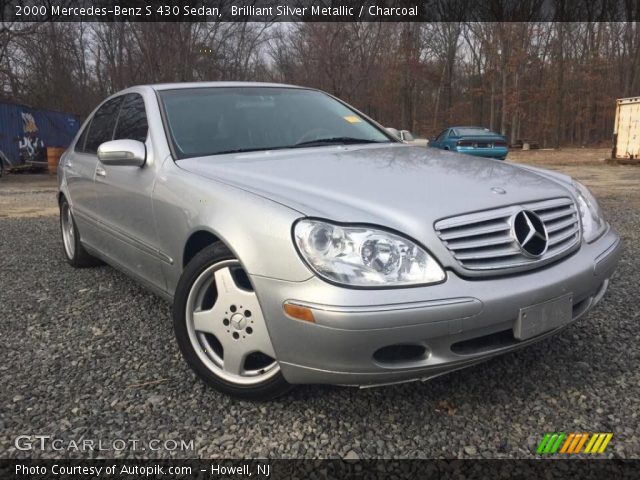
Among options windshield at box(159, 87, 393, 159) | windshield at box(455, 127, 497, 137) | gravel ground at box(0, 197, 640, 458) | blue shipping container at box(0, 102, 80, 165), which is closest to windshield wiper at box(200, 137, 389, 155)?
windshield at box(159, 87, 393, 159)

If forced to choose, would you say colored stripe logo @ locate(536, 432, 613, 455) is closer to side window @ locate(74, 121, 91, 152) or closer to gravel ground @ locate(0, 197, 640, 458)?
gravel ground @ locate(0, 197, 640, 458)

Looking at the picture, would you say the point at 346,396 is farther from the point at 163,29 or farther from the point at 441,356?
the point at 163,29

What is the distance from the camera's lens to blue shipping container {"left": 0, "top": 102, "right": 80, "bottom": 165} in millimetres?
18188

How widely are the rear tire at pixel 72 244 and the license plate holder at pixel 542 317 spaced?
141 inches

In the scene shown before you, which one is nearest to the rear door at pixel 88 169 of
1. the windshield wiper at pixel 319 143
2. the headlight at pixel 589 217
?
the windshield wiper at pixel 319 143

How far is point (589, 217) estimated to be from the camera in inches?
100

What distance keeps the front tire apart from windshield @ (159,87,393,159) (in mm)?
821

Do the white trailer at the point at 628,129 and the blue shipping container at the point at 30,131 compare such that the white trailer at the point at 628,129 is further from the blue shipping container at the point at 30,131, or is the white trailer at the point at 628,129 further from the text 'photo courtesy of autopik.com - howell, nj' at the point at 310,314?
the blue shipping container at the point at 30,131

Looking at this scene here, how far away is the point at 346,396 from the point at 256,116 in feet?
5.85

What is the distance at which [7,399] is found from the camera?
2.34 m

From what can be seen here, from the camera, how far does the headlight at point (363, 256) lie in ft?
6.10

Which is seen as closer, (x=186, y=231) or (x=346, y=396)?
(x=346, y=396)

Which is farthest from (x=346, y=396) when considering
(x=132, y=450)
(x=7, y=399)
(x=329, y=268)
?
(x=7, y=399)

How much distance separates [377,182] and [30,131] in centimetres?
2076
